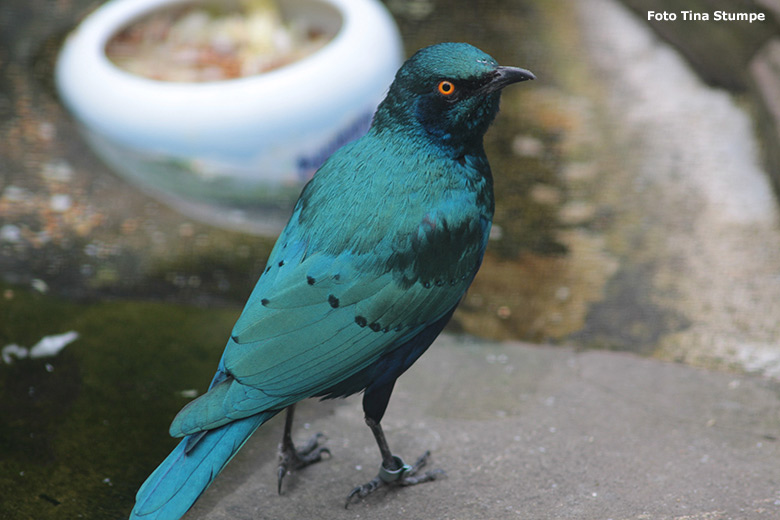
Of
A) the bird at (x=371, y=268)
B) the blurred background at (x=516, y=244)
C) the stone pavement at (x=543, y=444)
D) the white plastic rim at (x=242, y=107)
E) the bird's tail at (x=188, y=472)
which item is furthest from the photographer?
the white plastic rim at (x=242, y=107)

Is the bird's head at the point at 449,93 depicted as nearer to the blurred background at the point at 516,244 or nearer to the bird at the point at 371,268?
the bird at the point at 371,268

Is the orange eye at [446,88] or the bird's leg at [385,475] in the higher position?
the orange eye at [446,88]

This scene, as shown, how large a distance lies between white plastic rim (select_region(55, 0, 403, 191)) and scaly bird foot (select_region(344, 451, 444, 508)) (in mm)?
1626

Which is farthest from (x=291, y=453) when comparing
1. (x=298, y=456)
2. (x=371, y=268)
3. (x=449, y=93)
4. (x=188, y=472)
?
(x=449, y=93)

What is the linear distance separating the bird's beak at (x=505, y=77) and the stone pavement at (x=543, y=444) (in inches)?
45.4

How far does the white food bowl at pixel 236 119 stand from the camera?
346cm

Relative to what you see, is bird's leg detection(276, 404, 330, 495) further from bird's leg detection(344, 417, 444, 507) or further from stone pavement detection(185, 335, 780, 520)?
bird's leg detection(344, 417, 444, 507)

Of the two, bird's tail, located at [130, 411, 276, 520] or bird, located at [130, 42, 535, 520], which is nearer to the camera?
bird's tail, located at [130, 411, 276, 520]

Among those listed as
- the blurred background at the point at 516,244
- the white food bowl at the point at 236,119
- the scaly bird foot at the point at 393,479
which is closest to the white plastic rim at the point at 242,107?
the white food bowl at the point at 236,119

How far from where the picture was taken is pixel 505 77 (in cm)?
201

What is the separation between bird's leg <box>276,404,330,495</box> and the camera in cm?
241

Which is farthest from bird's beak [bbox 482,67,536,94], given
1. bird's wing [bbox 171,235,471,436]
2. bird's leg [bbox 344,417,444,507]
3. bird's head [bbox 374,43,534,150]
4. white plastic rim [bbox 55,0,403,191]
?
white plastic rim [bbox 55,0,403,191]

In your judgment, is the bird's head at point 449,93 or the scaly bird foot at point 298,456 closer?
the bird's head at point 449,93

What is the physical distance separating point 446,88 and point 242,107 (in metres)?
1.60
